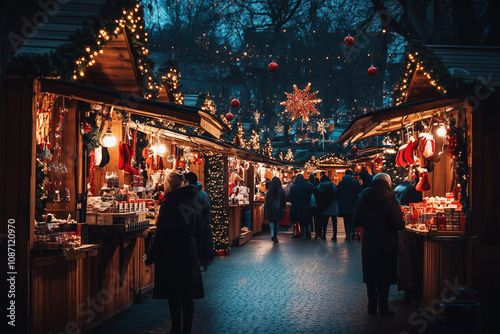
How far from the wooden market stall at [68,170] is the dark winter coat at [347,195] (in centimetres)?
1004

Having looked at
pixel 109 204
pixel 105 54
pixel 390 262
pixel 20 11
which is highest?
pixel 105 54

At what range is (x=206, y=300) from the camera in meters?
10.1

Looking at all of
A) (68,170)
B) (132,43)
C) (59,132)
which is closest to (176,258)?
(68,170)

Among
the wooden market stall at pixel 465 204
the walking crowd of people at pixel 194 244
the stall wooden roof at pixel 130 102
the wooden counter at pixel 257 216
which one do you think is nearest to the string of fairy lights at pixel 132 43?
the stall wooden roof at pixel 130 102

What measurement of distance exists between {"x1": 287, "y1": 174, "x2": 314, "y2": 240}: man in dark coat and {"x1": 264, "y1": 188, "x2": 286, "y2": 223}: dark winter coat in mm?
521

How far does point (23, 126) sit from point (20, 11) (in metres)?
2.62

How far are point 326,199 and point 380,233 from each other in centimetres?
1188

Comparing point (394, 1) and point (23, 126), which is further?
point (394, 1)

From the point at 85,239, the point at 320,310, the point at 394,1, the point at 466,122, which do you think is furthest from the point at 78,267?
the point at 394,1

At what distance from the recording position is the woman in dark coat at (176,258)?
24.1 ft

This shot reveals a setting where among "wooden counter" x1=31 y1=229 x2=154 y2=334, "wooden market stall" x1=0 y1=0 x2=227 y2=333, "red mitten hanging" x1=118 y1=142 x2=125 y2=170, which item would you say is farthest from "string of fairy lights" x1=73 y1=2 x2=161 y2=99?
"wooden counter" x1=31 y1=229 x2=154 y2=334

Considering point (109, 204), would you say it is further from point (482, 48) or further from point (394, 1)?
point (394, 1)

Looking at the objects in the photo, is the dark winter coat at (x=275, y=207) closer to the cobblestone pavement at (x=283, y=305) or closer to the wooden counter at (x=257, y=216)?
the wooden counter at (x=257, y=216)

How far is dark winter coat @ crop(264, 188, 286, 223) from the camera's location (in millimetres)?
19891
